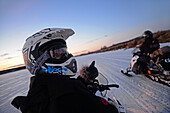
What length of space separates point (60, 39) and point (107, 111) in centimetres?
140

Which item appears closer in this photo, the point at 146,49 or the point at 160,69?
the point at 160,69

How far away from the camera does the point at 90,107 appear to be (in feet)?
3.24

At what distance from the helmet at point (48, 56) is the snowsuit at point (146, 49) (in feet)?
13.8

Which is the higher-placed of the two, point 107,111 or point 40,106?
point 40,106

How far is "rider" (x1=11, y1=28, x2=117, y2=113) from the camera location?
0.93 meters

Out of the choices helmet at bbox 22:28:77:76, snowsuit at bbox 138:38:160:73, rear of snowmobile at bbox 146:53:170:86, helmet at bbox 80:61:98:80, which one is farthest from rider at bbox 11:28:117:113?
snowsuit at bbox 138:38:160:73

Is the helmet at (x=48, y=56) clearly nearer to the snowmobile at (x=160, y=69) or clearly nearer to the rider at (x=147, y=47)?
the snowmobile at (x=160, y=69)

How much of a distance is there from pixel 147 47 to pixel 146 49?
0.34 ft

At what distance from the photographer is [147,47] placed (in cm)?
464

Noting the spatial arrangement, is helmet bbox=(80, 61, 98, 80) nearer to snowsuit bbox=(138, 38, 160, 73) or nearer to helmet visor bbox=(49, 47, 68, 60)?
helmet visor bbox=(49, 47, 68, 60)

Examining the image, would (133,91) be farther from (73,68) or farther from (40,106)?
(40,106)

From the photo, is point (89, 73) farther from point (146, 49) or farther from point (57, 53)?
point (146, 49)

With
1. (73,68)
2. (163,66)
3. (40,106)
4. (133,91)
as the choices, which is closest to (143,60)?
(163,66)

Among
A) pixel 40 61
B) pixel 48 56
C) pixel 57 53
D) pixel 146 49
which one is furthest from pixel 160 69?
pixel 40 61
